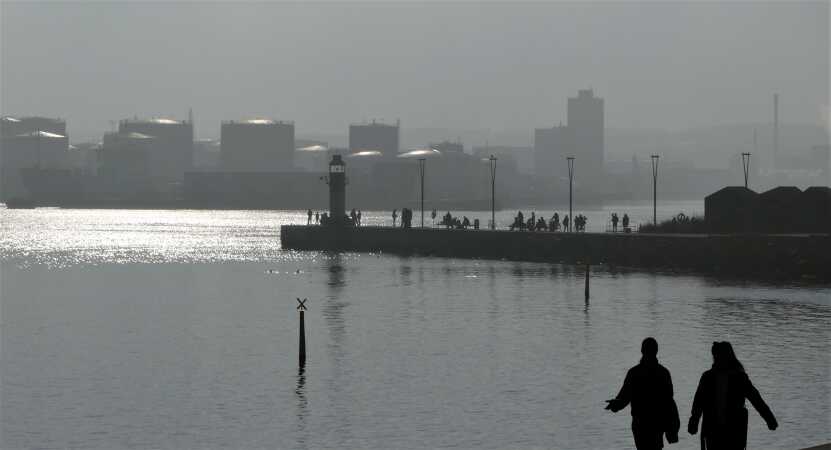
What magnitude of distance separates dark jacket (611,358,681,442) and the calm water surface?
1612cm

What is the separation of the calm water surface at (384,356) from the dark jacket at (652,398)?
16123 millimetres

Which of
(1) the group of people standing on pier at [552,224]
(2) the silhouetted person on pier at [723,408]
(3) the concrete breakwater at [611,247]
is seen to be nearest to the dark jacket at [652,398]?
(2) the silhouetted person on pier at [723,408]

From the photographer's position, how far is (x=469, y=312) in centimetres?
7919

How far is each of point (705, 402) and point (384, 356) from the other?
3832 centimetres

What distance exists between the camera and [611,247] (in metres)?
114

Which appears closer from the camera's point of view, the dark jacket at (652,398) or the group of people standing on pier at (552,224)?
the dark jacket at (652,398)

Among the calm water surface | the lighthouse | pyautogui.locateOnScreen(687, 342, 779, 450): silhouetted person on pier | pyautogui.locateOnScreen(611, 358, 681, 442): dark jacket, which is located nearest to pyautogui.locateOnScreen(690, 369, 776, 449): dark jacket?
pyautogui.locateOnScreen(687, 342, 779, 450): silhouetted person on pier

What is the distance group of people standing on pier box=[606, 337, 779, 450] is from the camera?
19.7 meters

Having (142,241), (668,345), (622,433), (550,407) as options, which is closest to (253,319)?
(668,345)

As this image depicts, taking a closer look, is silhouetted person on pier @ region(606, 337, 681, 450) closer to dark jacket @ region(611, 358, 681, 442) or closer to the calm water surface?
dark jacket @ region(611, 358, 681, 442)

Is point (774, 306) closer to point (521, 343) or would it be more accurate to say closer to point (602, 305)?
point (602, 305)

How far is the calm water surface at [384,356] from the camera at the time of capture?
4012cm

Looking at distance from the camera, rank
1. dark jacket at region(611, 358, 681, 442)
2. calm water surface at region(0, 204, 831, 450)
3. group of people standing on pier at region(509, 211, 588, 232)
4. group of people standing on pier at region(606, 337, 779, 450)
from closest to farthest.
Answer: group of people standing on pier at region(606, 337, 779, 450) < dark jacket at region(611, 358, 681, 442) < calm water surface at region(0, 204, 831, 450) < group of people standing on pier at region(509, 211, 588, 232)

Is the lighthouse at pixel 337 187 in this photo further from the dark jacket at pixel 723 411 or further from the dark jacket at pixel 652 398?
the dark jacket at pixel 723 411
